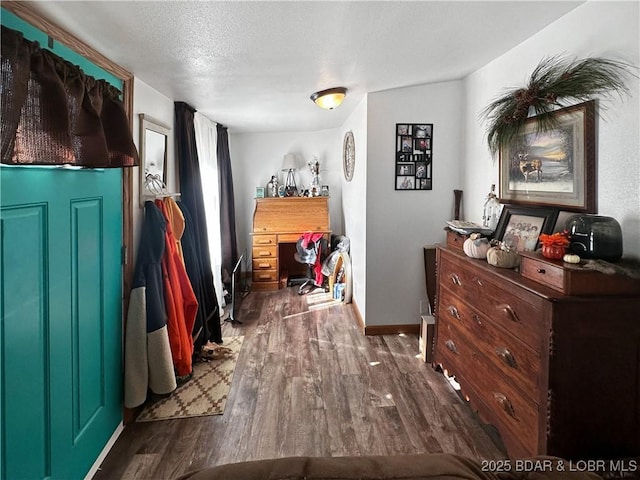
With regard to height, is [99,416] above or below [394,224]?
below

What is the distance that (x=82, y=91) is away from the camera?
1.57 metres

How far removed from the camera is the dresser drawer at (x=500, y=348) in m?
1.60

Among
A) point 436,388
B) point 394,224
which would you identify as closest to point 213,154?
point 394,224

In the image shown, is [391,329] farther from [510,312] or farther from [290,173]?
[290,173]

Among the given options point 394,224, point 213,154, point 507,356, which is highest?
point 213,154

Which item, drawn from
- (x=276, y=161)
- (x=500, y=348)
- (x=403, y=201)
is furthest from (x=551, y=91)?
(x=276, y=161)

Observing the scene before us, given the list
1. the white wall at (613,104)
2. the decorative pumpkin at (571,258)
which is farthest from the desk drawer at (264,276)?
the decorative pumpkin at (571,258)

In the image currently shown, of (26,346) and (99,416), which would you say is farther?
(99,416)

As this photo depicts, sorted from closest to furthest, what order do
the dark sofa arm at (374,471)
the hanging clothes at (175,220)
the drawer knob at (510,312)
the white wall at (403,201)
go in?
the dark sofa arm at (374,471)
the drawer knob at (510,312)
the hanging clothes at (175,220)
the white wall at (403,201)

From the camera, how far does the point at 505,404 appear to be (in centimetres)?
179

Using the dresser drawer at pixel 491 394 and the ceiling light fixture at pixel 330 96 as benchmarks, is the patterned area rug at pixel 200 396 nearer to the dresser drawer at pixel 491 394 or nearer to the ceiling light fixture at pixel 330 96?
the dresser drawer at pixel 491 394

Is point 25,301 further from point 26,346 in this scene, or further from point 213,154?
point 213,154

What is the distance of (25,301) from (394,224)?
110 inches

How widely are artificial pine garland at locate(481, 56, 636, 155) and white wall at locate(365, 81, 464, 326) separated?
0.74 metres
